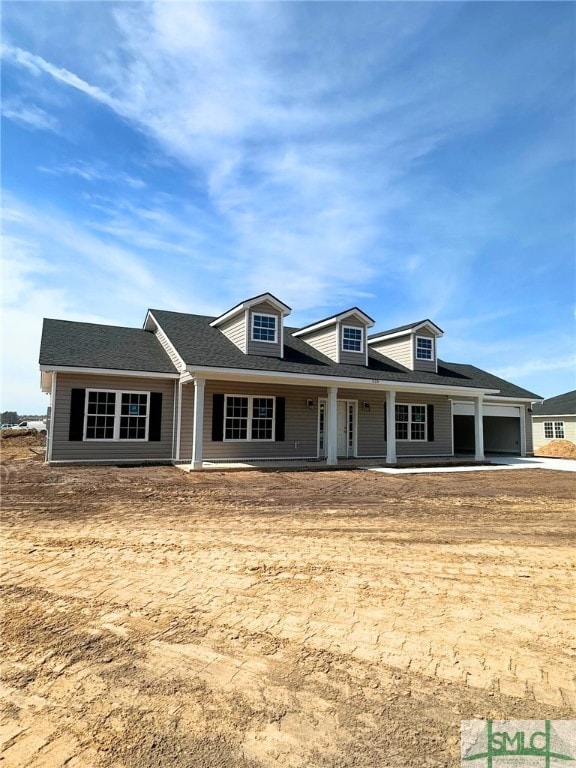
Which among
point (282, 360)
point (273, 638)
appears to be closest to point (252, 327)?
point (282, 360)

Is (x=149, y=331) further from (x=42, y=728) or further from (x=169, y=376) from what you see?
(x=42, y=728)

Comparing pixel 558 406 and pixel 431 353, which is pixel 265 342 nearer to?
pixel 431 353

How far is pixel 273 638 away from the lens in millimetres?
3277

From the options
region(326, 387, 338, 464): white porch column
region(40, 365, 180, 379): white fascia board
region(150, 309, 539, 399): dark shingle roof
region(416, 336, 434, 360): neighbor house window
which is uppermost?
region(416, 336, 434, 360): neighbor house window

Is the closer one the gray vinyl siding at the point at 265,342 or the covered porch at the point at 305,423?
the covered porch at the point at 305,423

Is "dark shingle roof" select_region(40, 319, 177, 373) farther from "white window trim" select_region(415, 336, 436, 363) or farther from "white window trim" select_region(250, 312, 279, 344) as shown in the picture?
"white window trim" select_region(415, 336, 436, 363)

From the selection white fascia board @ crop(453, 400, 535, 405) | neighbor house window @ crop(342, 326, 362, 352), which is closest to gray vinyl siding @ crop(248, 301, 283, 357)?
neighbor house window @ crop(342, 326, 362, 352)

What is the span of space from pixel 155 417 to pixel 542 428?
2763cm

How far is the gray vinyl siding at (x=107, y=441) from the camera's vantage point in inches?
538

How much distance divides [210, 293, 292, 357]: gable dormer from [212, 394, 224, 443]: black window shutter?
78.9 inches

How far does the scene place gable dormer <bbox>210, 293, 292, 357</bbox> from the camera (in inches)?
634

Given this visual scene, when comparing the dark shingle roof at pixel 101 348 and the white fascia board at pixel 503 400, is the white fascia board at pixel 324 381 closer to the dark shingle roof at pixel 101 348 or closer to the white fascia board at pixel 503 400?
the white fascia board at pixel 503 400

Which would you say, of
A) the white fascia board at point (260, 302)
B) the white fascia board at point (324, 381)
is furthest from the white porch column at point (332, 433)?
the white fascia board at point (260, 302)

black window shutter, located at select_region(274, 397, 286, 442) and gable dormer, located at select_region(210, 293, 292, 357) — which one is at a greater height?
gable dormer, located at select_region(210, 293, 292, 357)
